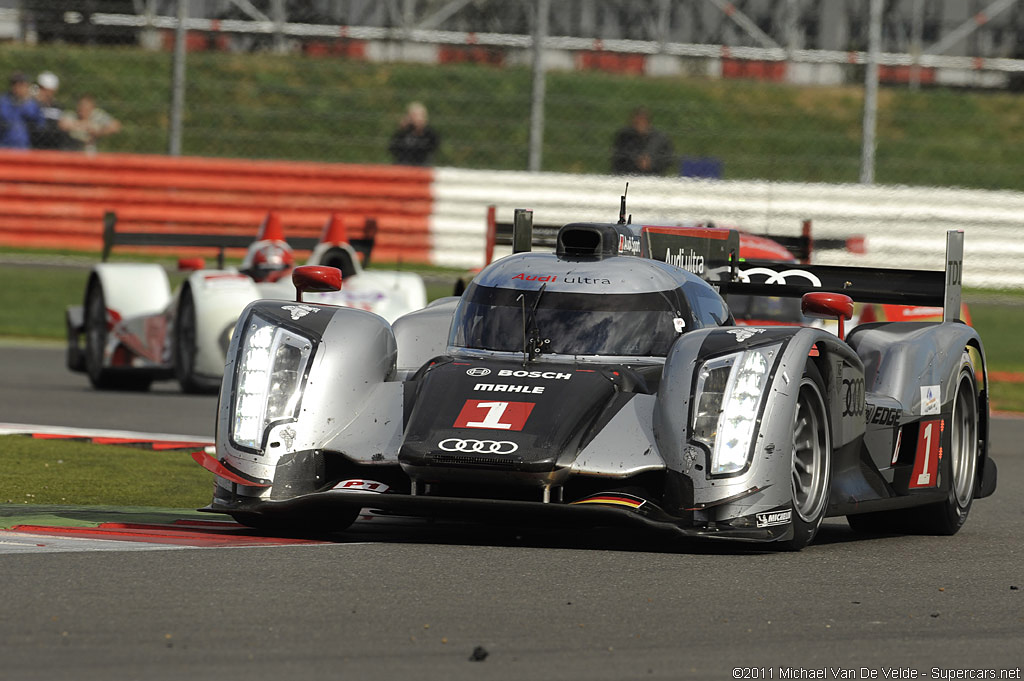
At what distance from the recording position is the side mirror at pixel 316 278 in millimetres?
7699

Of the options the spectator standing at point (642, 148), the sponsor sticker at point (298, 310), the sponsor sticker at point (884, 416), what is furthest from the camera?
the spectator standing at point (642, 148)

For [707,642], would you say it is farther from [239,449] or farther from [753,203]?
[753,203]

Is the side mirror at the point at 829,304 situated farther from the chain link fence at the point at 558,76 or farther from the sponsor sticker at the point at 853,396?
the chain link fence at the point at 558,76

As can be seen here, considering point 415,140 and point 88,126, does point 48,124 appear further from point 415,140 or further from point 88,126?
point 415,140

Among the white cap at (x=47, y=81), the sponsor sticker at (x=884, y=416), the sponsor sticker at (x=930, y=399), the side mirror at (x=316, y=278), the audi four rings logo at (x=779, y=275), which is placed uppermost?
the white cap at (x=47, y=81)

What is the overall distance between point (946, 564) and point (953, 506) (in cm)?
135

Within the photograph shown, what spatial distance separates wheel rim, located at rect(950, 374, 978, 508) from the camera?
8211mm

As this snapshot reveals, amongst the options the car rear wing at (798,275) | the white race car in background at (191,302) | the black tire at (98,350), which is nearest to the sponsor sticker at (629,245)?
the car rear wing at (798,275)

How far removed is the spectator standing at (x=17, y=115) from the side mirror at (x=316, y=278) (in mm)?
13404

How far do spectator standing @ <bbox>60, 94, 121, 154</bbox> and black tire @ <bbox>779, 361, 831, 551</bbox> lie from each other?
15.5 meters

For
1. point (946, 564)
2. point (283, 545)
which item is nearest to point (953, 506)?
point (946, 564)

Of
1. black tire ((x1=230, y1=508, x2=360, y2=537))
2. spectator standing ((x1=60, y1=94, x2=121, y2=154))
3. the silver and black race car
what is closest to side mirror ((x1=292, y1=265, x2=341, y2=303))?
the silver and black race car

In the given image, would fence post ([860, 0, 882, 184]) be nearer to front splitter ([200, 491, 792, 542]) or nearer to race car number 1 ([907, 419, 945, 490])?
race car number 1 ([907, 419, 945, 490])

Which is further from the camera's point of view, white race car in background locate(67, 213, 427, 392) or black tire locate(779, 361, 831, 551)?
white race car in background locate(67, 213, 427, 392)
